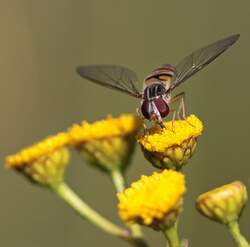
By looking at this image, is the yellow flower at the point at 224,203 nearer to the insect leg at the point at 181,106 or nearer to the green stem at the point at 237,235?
the green stem at the point at 237,235

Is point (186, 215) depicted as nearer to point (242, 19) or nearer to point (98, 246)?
point (98, 246)

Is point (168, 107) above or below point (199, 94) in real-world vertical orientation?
below

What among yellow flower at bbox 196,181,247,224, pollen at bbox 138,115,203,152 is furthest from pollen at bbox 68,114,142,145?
yellow flower at bbox 196,181,247,224

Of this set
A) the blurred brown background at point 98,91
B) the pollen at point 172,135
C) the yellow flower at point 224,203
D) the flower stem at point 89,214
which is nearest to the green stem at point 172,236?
the yellow flower at point 224,203

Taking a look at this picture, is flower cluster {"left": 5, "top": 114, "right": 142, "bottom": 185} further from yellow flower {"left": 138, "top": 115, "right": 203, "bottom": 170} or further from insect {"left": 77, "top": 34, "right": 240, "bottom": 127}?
yellow flower {"left": 138, "top": 115, "right": 203, "bottom": 170}

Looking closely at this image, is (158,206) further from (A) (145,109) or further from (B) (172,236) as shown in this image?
(A) (145,109)

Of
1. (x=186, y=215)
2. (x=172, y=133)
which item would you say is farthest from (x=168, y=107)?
(x=186, y=215)
